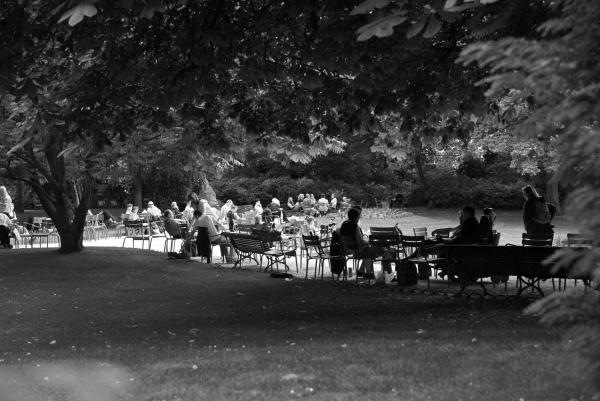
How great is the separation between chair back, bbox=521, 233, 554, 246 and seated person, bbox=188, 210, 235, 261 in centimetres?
775

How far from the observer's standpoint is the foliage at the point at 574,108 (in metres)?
2.36

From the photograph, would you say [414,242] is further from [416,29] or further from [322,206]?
[322,206]

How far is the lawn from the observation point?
5508mm

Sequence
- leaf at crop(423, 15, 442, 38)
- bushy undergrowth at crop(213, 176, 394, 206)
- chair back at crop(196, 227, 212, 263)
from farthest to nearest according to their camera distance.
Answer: bushy undergrowth at crop(213, 176, 394, 206) < chair back at crop(196, 227, 212, 263) < leaf at crop(423, 15, 442, 38)

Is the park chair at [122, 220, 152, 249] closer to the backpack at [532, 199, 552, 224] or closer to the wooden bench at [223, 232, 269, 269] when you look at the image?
the wooden bench at [223, 232, 269, 269]

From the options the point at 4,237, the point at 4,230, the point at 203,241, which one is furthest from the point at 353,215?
the point at 4,237

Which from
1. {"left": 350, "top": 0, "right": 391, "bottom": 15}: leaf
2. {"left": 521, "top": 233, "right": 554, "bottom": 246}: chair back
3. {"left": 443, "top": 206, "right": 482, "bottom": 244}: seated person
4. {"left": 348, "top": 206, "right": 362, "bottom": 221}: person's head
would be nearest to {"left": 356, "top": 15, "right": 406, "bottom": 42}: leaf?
{"left": 350, "top": 0, "right": 391, "bottom": 15}: leaf

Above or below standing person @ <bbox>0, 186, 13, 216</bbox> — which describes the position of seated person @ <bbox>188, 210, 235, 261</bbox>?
below

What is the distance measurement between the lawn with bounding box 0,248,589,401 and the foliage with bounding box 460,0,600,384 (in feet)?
0.58

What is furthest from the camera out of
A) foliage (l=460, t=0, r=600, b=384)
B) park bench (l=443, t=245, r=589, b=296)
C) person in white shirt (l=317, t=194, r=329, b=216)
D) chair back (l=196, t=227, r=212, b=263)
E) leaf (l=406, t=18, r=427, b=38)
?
person in white shirt (l=317, t=194, r=329, b=216)

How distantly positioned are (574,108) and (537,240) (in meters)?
11.1

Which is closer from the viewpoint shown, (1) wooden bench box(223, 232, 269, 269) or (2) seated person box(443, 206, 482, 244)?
(2) seated person box(443, 206, 482, 244)

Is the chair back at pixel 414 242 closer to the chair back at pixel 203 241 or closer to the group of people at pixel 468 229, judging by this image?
the group of people at pixel 468 229

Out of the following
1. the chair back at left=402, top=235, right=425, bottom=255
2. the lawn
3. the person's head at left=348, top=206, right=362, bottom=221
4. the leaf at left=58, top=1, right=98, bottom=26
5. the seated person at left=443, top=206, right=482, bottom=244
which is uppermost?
the leaf at left=58, top=1, right=98, bottom=26
